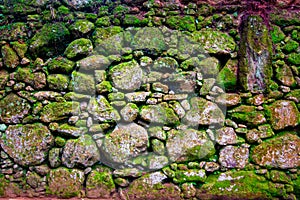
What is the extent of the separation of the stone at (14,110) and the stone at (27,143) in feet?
0.43

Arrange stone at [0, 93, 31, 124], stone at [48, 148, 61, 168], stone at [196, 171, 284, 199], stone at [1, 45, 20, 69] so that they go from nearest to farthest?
stone at [196, 171, 284, 199] < stone at [48, 148, 61, 168] < stone at [0, 93, 31, 124] < stone at [1, 45, 20, 69]

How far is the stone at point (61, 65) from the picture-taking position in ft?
12.5

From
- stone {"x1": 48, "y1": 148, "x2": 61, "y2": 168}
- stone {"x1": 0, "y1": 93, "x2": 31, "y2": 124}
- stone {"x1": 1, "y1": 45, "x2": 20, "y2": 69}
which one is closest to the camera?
stone {"x1": 48, "y1": 148, "x2": 61, "y2": 168}

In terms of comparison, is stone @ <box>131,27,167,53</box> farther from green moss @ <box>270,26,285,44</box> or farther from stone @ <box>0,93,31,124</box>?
stone @ <box>0,93,31,124</box>

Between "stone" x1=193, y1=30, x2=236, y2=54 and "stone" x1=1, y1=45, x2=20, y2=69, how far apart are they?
274 cm

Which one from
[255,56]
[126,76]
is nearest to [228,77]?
[255,56]

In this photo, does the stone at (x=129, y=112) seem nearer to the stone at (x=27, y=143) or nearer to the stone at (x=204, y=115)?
the stone at (x=204, y=115)

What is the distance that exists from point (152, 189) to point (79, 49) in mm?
2299

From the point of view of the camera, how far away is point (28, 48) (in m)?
3.94

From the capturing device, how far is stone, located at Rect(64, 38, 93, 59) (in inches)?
152

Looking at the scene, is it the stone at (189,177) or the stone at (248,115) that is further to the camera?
the stone at (248,115)

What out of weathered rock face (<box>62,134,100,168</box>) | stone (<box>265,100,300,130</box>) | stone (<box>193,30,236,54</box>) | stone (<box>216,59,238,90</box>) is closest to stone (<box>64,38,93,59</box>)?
weathered rock face (<box>62,134,100,168</box>)

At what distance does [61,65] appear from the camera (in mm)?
3812

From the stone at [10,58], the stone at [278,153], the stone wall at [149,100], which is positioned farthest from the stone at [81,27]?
the stone at [278,153]
